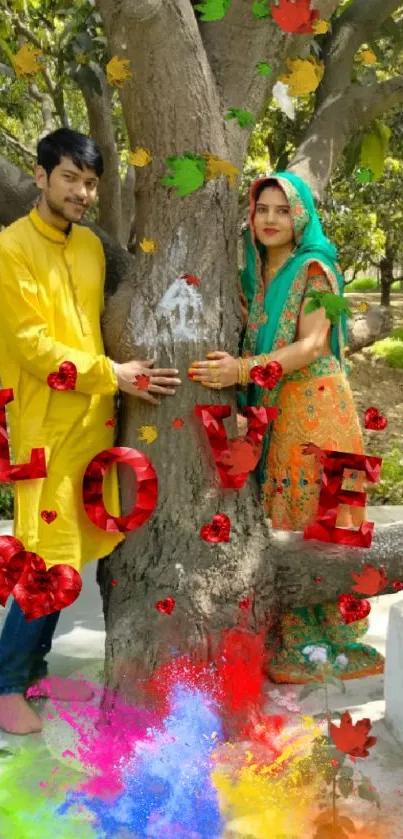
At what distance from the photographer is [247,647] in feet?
9.32

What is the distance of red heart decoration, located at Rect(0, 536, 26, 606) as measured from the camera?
271 centimetres

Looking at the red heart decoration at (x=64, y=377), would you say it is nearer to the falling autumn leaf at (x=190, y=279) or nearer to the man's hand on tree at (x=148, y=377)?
the man's hand on tree at (x=148, y=377)

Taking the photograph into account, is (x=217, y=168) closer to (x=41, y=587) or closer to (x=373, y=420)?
(x=373, y=420)

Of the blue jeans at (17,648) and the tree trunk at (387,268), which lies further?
the tree trunk at (387,268)

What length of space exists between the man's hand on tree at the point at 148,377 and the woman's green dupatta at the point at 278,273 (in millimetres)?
416

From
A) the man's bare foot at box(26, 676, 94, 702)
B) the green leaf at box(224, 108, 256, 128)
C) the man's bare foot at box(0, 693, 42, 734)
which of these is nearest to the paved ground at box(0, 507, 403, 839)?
the man's bare foot at box(0, 693, 42, 734)

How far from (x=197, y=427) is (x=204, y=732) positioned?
0.94 meters
